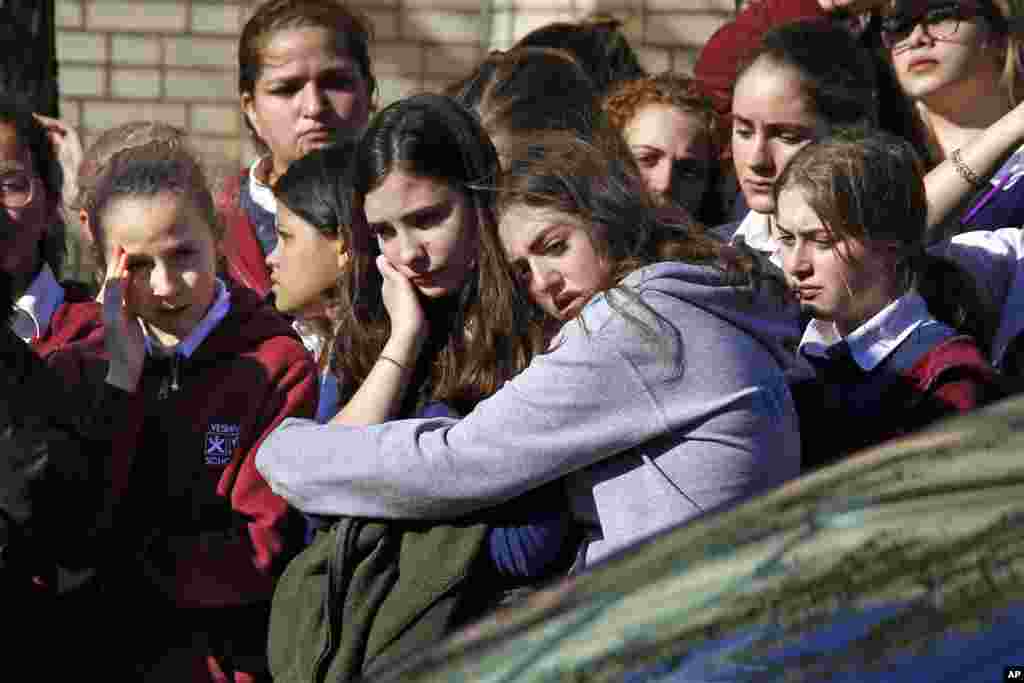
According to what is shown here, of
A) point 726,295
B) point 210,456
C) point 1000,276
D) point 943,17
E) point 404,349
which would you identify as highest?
point 943,17

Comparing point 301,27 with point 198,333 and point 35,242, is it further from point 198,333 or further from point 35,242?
point 198,333

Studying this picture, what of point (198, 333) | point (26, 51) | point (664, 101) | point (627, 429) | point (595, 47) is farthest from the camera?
point (26, 51)

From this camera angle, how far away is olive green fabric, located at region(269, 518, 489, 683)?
9.83 ft

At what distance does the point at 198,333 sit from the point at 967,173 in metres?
1.74

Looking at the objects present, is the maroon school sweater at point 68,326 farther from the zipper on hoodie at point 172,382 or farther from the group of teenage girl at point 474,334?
the zipper on hoodie at point 172,382

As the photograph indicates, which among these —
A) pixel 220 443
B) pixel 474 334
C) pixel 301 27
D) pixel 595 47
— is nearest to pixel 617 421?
pixel 474 334

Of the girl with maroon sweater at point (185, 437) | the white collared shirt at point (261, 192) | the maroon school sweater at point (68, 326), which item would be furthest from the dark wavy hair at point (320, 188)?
the maroon school sweater at point (68, 326)

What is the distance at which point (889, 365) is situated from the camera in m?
3.37

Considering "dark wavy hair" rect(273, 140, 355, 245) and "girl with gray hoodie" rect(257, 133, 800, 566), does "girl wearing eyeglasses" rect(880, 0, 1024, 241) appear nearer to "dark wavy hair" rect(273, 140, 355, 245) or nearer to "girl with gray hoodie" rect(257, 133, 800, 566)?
"girl with gray hoodie" rect(257, 133, 800, 566)

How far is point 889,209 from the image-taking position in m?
3.53

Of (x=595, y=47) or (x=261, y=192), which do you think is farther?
(x=595, y=47)

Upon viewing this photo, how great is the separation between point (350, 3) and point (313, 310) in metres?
3.43

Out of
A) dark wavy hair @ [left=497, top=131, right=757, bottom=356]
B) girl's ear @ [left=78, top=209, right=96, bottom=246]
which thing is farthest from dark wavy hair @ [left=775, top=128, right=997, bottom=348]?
girl's ear @ [left=78, top=209, right=96, bottom=246]

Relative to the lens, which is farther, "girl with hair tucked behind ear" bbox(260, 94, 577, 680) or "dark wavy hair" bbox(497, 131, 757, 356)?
"dark wavy hair" bbox(497, 131, 757, 356)
